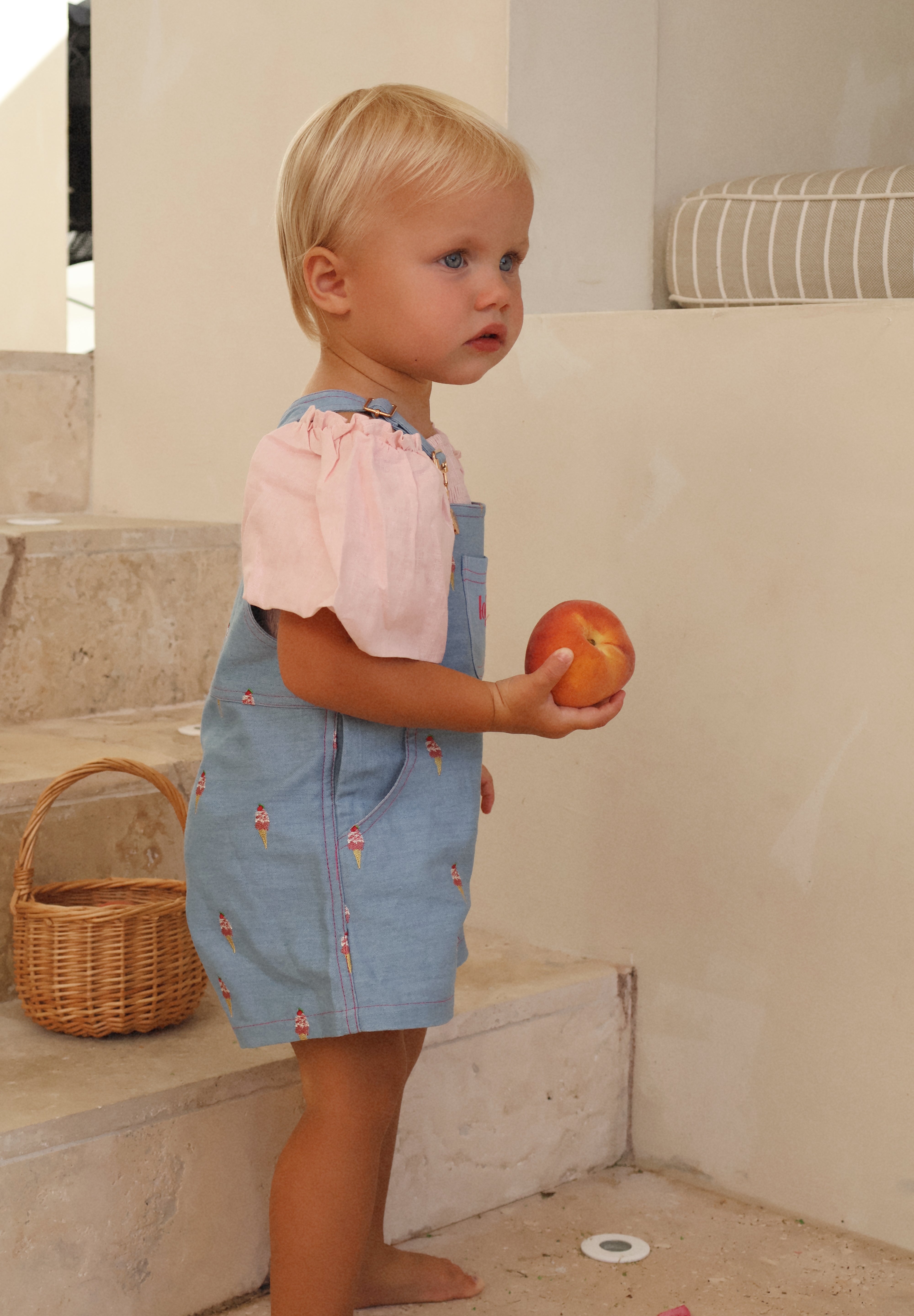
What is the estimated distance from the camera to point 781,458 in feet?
4.96

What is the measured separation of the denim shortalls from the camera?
1.13 m

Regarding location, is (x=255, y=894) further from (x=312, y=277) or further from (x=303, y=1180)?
(x=312, y=277)

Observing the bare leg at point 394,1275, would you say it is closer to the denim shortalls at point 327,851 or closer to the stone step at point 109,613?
the denim shortalls at point 327,851

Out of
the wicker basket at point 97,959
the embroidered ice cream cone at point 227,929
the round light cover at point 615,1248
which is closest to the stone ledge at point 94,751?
the wicker basket at point 97,959

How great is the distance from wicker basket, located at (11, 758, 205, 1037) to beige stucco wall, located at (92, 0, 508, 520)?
0.77 metres

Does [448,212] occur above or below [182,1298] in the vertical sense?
above

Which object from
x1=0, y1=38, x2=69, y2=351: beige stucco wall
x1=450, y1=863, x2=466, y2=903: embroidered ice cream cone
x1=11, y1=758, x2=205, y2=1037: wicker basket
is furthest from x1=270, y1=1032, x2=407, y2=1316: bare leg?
x1=0, y1=38, x2=69, y2=351: beige stucco wall

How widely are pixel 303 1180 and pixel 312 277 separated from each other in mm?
710

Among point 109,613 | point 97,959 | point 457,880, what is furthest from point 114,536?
point 457,880

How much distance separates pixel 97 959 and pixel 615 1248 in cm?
61

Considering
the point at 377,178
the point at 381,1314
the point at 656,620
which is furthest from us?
the point at 656,620

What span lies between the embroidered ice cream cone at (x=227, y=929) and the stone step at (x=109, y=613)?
2.54ft

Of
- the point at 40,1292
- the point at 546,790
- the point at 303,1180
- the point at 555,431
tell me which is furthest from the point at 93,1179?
the point at 555,431

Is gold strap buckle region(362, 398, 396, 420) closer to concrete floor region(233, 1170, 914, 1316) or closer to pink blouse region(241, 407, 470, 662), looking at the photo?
pink blouse region(241, 407, 470, 662)
